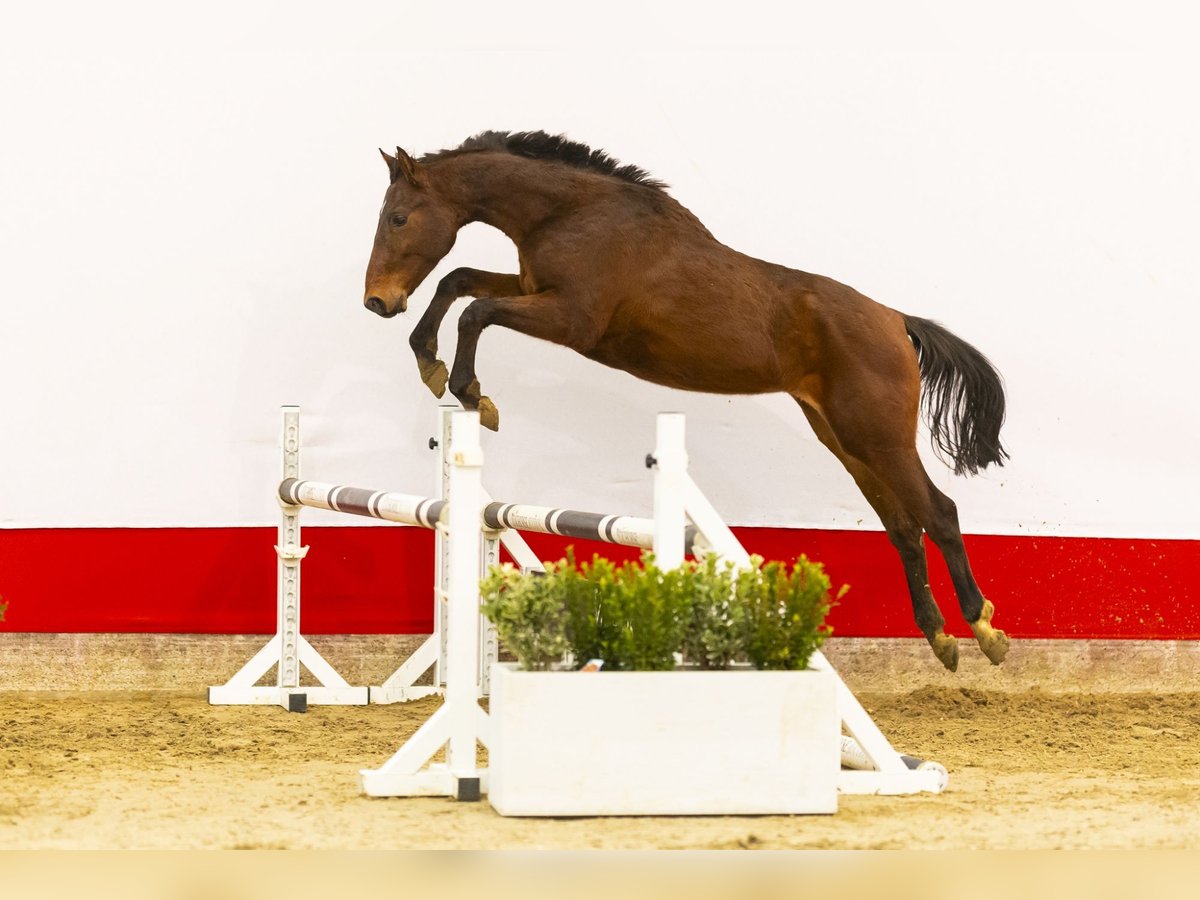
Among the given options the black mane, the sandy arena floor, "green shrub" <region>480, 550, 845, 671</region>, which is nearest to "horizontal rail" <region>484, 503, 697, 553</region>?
"green shrub" <region>480, 550, 845, 671</region>

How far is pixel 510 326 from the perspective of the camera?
3.99 meters

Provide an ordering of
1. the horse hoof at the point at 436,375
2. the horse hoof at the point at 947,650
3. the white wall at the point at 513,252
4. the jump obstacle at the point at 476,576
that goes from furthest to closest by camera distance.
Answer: the white wall at the point at 513,252
the horse hoof at the point at 947,650
the horse hoof at the point at 436,375
the jump obstacle at the point at 476,576

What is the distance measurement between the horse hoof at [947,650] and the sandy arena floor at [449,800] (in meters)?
0.17

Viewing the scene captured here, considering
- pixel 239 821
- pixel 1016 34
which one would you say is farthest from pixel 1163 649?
pixel 239 821

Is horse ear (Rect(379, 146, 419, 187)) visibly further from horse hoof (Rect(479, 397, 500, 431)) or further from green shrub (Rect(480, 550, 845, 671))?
green shrub (Rect(480, 550, 845, 671))

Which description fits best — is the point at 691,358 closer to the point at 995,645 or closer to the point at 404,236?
the point at 404,236

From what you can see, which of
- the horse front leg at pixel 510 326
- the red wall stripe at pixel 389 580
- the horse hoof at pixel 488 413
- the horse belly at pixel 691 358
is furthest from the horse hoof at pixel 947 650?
the horse hoof at pixel 488 413

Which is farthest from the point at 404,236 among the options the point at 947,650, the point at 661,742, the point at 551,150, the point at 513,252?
the point at 947,650

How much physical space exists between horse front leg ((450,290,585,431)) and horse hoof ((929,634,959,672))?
1.45 metres

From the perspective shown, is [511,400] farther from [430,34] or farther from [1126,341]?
[1126,341]

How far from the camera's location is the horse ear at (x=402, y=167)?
4121 mm

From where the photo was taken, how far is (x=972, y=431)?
460 centimetres

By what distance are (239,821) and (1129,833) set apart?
1.70 metres

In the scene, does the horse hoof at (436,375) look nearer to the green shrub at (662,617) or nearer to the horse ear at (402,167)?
the horse ear at (402,167)
